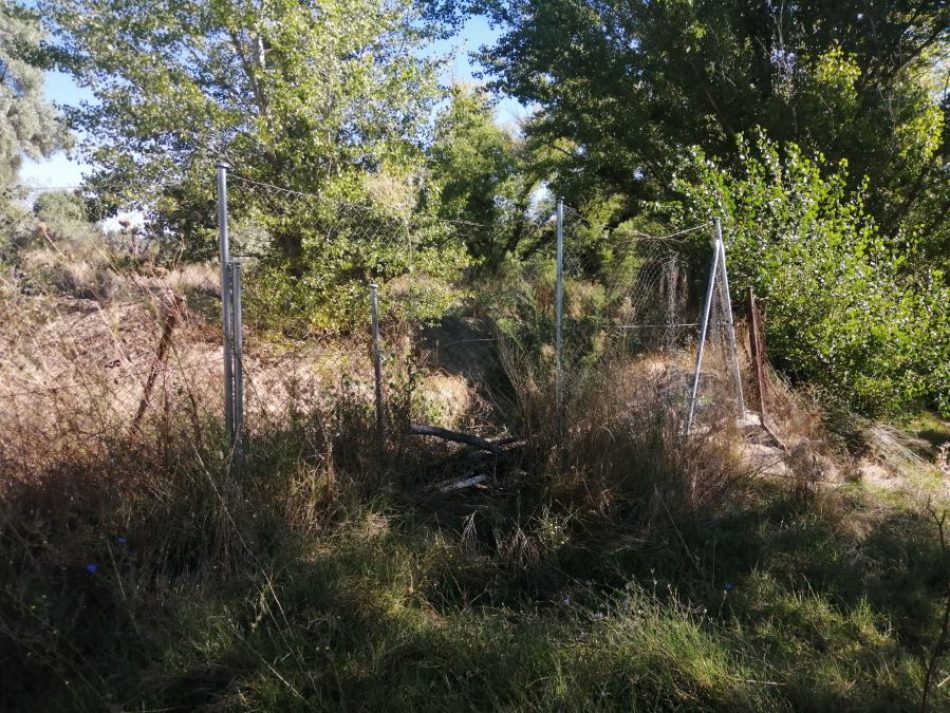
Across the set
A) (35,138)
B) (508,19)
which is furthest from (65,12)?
(35,138)

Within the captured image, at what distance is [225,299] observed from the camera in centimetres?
431

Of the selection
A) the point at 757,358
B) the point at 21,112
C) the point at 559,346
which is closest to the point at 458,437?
the point at 559,346

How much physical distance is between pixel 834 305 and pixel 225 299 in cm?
686

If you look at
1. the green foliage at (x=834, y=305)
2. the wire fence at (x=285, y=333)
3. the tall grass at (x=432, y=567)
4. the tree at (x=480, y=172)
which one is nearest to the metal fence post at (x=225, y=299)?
the wire fence at (x=285, y=333)

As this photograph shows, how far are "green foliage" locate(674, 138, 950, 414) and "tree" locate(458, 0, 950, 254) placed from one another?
2559mm

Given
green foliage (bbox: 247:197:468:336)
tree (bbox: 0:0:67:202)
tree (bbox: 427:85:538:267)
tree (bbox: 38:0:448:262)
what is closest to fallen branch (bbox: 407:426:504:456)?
green foliage (bbox: 247:197:468:336)

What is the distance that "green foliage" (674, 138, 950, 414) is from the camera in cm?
834

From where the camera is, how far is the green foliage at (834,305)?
27.3 feet

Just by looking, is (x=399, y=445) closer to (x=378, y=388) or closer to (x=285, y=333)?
(x=378, y=388)

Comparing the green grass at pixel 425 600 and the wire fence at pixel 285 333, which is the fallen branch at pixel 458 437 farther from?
the green grass at pixel 425 600

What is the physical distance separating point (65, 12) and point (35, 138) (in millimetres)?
18931

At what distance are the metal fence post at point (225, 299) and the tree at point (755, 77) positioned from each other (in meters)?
8.86

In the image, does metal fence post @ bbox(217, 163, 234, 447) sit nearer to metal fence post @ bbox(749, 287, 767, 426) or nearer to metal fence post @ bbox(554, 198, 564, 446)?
metal fence post @ bbox(554, 198, 564, 446)

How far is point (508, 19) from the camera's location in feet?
44.2
